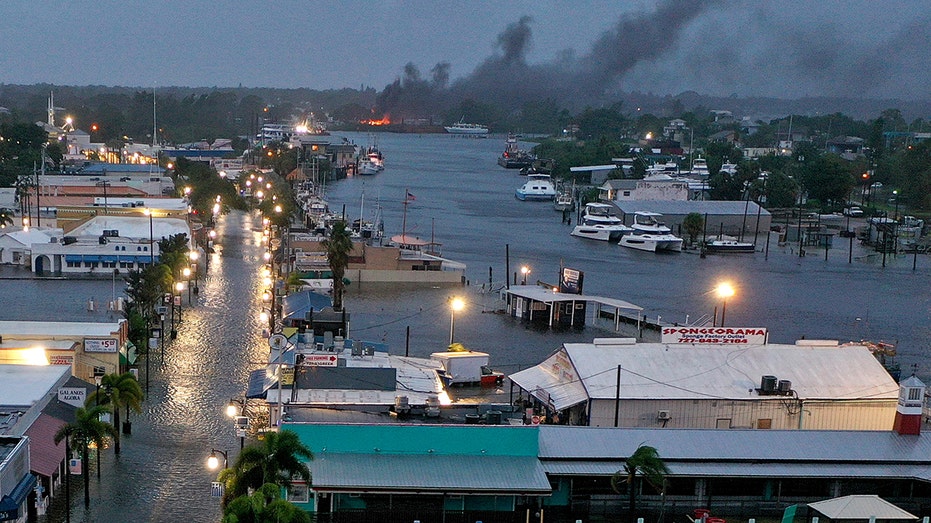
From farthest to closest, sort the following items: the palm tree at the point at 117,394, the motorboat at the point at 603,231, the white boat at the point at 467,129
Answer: the white boat at the point at 467,129, the motorboat at the point at 603,231, the palm tree at the point at 117,394

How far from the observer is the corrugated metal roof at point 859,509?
9.25 meters

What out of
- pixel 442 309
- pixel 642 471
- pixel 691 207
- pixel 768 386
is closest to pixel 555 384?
pixel 768 386

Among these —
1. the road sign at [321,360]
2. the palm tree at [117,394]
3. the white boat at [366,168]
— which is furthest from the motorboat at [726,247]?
the white boat at [366,168]

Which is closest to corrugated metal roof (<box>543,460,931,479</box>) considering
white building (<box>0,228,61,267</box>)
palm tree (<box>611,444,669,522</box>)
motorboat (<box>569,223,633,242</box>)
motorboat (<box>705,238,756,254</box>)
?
palm tree (<box>611,444,669,522</box>)

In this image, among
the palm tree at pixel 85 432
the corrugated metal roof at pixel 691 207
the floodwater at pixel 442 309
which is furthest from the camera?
the corrugated metal roof at pixel 691 207

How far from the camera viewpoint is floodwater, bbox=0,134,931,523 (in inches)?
435

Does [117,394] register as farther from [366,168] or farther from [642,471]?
[366,168]

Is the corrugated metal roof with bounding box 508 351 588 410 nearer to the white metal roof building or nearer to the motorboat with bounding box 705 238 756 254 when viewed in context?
the white metal roof building

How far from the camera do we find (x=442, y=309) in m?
20.9

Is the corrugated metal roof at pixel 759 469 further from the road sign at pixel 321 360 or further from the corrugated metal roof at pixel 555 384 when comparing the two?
the road sign at pixel 321 360

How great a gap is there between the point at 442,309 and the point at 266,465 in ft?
41.2

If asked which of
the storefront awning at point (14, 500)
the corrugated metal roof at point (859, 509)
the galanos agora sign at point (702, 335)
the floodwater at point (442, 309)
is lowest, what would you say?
the floodwater at point (442, 309)

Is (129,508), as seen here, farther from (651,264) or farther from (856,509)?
(651,264)

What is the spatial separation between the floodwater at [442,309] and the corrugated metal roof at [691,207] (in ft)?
8.20
